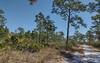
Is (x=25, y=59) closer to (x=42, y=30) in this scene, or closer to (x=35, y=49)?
(x=35, y=49)

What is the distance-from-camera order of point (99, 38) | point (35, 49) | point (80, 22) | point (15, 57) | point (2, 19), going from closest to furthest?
point (15, 57)
point (35, 49)
point (80, 22)
point (2, 19)
point (99, 38)

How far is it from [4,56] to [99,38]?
52198 millimetres

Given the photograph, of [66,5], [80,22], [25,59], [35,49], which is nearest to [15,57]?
[25,59]

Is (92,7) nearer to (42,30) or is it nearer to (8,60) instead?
(8,60)

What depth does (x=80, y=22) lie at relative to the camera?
34.3m

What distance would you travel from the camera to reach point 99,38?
61469 mm

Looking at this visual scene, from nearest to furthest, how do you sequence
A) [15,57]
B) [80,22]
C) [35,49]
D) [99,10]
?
1. [15,57]
2. [35,49]
3. [99,10]
4. [80,22]

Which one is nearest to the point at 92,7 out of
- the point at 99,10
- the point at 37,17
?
the point at 99,10

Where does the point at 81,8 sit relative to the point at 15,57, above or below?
above

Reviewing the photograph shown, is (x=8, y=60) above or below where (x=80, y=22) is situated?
below

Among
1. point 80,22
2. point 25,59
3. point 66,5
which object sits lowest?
point 25,59

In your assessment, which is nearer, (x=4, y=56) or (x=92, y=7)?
(x=4, y=56)

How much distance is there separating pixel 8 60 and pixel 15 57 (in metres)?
1.01

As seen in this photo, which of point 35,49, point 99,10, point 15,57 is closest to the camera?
point 15,57
